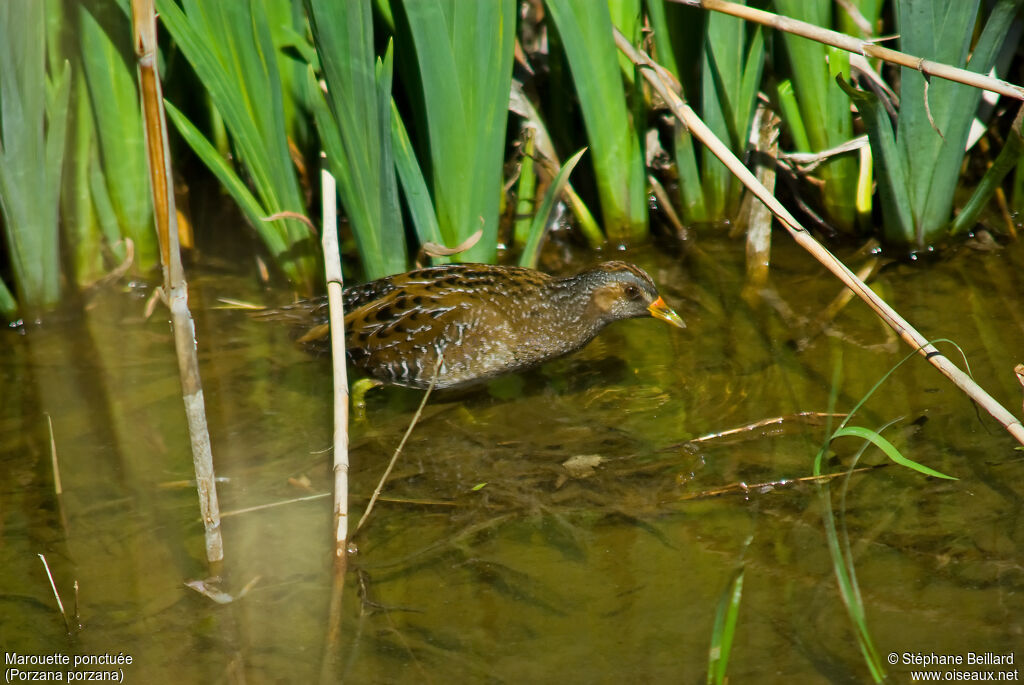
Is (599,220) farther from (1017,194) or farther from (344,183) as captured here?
(1017,194)

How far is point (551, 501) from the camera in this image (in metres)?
3.53

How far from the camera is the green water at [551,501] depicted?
2.90m

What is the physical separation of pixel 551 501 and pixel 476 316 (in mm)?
832

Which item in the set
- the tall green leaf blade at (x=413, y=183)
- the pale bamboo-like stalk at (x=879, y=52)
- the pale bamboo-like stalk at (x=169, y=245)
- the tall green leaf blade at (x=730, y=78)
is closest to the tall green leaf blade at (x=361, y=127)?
the tall green leaf blade at (x=413, y=183)

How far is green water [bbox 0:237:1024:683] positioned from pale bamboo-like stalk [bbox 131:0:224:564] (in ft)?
1.40

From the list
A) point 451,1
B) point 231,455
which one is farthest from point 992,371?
point 231,455

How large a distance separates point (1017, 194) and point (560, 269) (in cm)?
218

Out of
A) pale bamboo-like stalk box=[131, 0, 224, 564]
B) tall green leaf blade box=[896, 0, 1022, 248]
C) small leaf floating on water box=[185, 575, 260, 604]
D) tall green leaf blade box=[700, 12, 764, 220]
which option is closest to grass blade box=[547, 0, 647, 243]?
tall green leaf blade box=[700, 12, 764, 220]

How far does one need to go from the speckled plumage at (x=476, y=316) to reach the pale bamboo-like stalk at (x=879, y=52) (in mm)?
1190

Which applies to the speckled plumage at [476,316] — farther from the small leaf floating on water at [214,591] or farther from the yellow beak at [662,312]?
the small leaf floating on water at [214,591]

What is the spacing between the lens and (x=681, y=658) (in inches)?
110

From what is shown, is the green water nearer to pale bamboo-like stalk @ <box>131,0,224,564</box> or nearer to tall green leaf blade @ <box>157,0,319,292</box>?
pale bamboo-like stalk @ <box>131,0,224,564</box>

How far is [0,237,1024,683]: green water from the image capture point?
9.53ft

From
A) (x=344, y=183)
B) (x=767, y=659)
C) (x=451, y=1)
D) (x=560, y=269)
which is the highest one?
(x=451, y=1)
